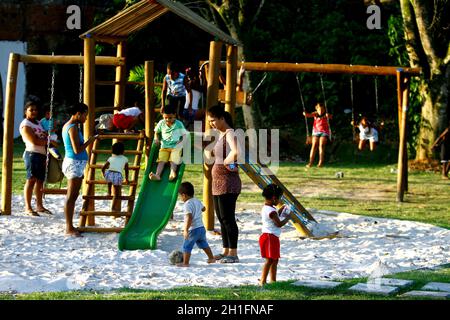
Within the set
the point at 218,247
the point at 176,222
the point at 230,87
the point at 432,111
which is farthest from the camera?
the point at 432,111

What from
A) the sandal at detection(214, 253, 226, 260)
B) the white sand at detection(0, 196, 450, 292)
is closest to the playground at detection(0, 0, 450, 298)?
the white sand at detection(0, 196, 450, 292)

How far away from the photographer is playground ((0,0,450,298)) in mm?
11648

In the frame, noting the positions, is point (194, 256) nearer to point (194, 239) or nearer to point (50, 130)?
point (194, 239)

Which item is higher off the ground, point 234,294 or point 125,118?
point 125,118

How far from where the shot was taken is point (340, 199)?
61.4 ft

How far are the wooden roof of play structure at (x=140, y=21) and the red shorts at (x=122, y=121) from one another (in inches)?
47.7

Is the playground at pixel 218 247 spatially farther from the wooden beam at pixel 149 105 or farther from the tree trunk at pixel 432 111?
the tree trunk at pixel 432 111

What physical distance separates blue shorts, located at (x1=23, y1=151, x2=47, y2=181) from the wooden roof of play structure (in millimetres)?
1965

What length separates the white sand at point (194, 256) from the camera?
36.8 ft

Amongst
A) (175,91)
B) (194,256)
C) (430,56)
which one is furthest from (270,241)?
(430,56)

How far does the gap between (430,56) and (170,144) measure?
10.3m

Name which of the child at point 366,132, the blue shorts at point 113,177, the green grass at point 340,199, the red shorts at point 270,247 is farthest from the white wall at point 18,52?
the red shorts at point 270,247

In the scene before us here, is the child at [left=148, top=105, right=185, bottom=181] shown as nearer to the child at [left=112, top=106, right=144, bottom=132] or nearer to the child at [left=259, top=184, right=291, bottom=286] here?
the child at [left=112, top=106, right=144, bottom=132]
